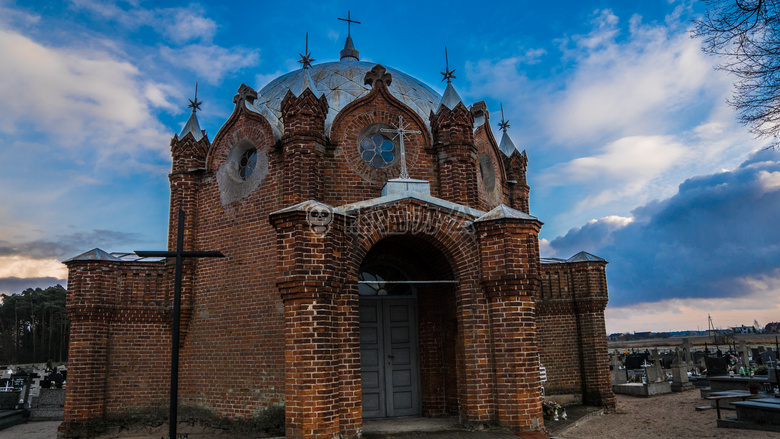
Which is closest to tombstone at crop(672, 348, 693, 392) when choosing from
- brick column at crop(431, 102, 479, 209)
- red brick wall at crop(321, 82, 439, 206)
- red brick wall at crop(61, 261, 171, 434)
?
brick column at crop(431, 102, 479, 209)

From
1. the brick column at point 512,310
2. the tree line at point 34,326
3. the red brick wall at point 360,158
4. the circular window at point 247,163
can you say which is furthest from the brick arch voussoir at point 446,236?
the tree line at point 34,326

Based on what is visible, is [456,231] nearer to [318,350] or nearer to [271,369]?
[318,350]

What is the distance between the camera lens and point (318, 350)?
7.68 m

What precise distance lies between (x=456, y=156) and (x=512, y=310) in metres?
4.29

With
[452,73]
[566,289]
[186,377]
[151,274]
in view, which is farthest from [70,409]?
[566,289]

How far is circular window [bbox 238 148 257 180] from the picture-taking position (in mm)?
11906

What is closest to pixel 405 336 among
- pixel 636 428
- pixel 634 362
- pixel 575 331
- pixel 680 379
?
pixel 636 428

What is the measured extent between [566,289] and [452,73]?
22.3ft

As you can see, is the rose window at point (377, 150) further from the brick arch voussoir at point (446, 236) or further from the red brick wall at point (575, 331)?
the red brick wall at point (575, 331)

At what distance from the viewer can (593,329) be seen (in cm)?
1446

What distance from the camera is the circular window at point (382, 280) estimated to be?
35.5 feet

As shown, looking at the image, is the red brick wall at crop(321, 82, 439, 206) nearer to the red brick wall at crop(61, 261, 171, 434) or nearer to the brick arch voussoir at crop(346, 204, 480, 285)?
the brick arch voussoir at crop(346, 204, 480, 285)

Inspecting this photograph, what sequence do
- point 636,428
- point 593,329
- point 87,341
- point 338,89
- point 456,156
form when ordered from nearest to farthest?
point 87,341 < point 636,428 < point 456,156 < point 338,89 < point 593,329

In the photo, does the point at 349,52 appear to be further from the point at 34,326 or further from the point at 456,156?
the point at 34,326
